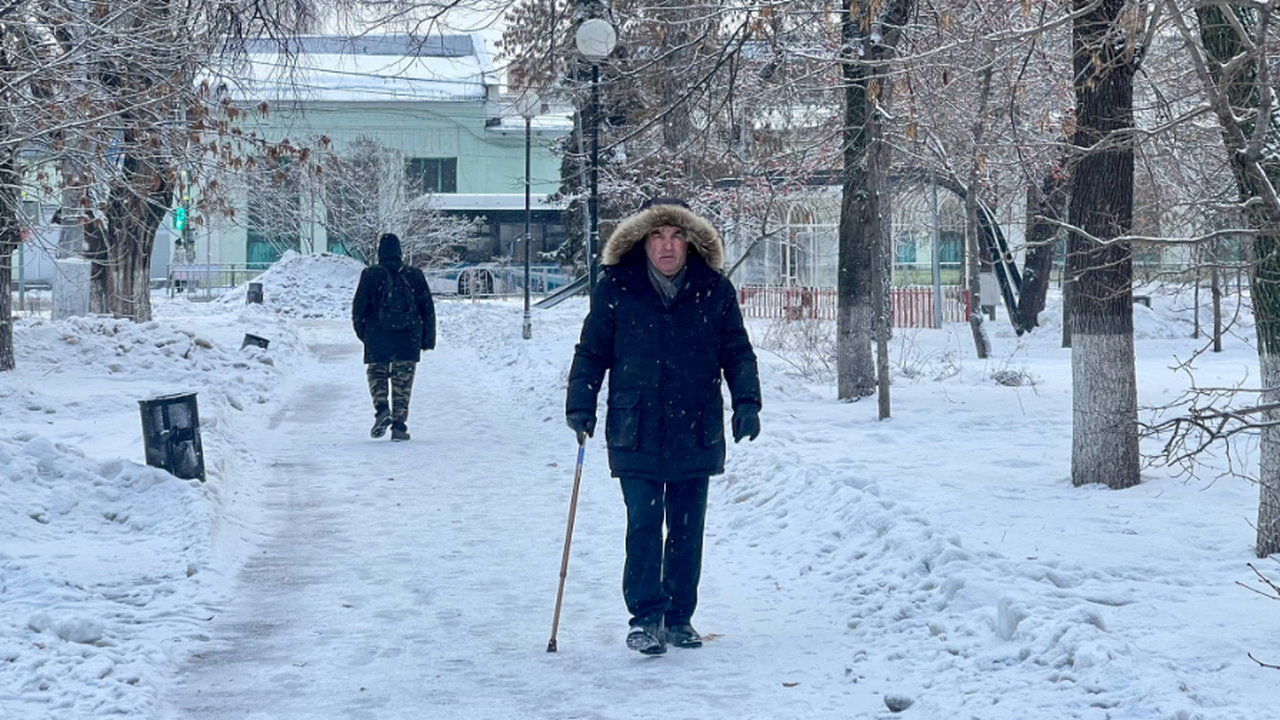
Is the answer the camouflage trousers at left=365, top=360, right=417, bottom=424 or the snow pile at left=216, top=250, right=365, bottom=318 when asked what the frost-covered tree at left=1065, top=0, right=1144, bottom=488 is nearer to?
the camouflage trousers at left=365, top=360, right=417, bottom=424

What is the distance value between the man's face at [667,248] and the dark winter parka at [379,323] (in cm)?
751

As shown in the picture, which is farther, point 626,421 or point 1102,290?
point 1102,290

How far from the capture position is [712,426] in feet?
19.9

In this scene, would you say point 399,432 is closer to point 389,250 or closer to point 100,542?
point 389,250

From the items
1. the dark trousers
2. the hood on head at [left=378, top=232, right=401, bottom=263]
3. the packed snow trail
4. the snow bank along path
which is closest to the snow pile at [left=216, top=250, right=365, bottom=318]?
the hood on head at [left=378, top=232, right=401, bottom=263]

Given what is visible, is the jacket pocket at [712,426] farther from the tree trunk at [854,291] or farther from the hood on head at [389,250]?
the tree trunk at [854,291]

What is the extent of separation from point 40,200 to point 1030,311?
22.5m

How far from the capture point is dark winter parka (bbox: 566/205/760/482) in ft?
19.8

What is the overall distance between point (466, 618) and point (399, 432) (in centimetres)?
685

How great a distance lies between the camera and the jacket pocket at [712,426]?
6.05m

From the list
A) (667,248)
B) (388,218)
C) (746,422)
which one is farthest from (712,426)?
(388,218)

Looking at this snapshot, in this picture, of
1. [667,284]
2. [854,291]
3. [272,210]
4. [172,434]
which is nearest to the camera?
[667,284]

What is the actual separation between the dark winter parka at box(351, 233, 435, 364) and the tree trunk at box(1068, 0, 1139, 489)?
20.6ft

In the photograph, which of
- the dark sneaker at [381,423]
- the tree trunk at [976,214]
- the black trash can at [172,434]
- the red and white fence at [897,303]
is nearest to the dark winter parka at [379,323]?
the dark sneaker at [381,423]
